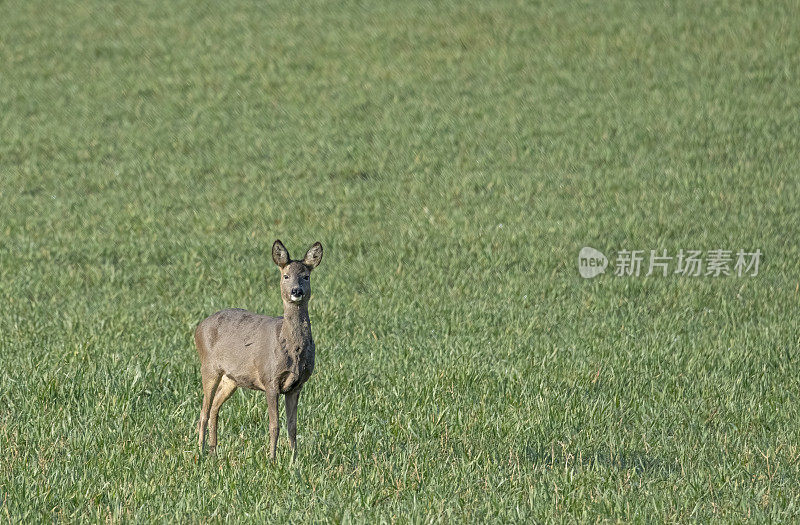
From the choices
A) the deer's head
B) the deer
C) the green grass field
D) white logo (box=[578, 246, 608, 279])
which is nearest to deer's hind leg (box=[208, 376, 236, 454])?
the deer

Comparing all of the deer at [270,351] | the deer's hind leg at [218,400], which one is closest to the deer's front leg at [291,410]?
the deer at [270,351]

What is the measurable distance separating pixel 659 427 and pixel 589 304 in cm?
422

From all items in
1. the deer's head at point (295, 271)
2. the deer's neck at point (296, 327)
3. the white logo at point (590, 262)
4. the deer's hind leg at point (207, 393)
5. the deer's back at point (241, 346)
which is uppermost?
the deer's head at point (295, 271)

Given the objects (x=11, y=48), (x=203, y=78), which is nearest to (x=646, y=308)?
(x=203, y=78)

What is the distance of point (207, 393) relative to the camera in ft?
19.7

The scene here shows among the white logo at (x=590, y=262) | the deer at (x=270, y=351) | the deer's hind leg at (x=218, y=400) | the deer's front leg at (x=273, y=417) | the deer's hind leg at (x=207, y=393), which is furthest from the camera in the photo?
the white logo at (x=590, y=262)

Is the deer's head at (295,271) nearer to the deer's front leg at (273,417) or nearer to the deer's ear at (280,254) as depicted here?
the deer's ear at (280,254)

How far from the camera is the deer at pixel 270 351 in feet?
17.6

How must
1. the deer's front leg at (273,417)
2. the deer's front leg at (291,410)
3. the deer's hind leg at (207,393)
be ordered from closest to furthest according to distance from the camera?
the deer's front leg at (273,417)
the deer's front leg at (291,410)
the deer's hind leg at (207,393)

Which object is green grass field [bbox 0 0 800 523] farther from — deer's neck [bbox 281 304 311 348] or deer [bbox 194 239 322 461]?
deer's neck [bbox 281 304 311 348]

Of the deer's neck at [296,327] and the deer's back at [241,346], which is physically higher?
the deer's neck at [296,327]

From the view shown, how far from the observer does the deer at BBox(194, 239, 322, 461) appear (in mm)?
5355

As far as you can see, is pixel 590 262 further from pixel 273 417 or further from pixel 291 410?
pixel 273 417

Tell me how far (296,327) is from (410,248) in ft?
27.7
